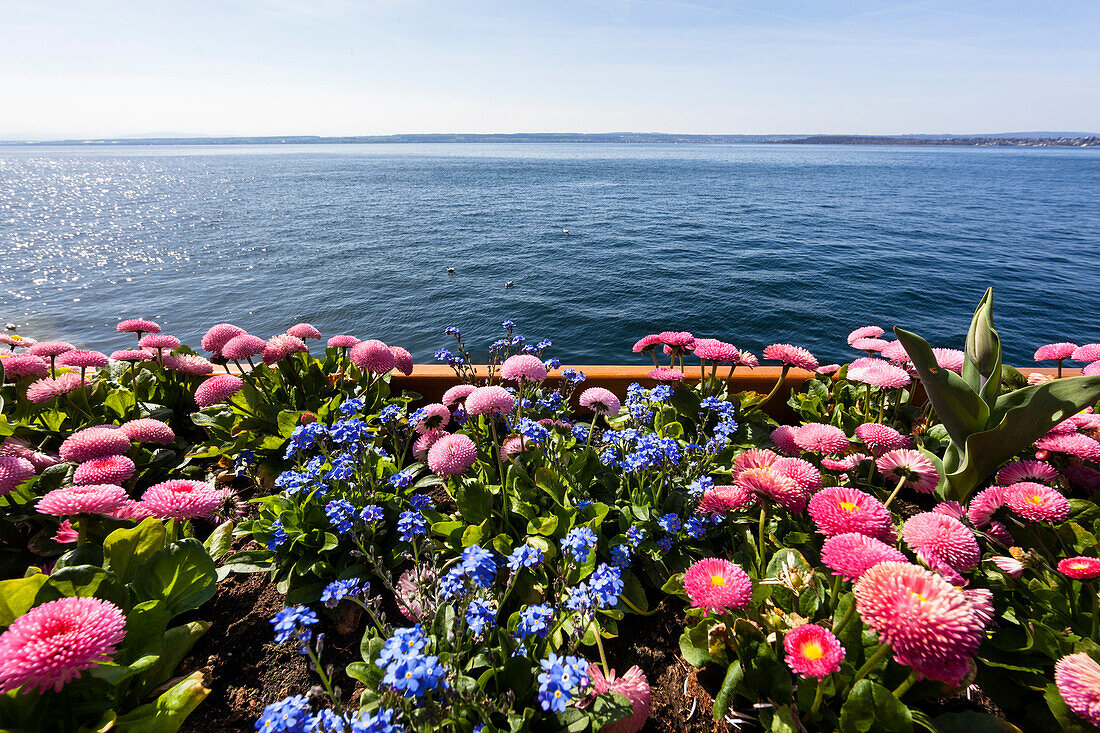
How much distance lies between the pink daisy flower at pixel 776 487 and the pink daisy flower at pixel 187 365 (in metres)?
3.29

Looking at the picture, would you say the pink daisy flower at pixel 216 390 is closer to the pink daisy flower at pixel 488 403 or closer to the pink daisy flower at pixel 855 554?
the pink daisy flower at pixel 488 403

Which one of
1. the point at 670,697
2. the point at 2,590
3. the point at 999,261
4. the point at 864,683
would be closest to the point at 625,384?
the point at 670,697

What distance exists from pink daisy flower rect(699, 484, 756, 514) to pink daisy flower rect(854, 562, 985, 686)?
74 centimetres

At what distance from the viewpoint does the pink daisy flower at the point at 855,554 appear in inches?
56.0

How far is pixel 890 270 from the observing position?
1997cm

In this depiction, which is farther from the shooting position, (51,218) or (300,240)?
(51,218)

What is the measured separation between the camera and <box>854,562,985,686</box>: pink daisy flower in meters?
1.13

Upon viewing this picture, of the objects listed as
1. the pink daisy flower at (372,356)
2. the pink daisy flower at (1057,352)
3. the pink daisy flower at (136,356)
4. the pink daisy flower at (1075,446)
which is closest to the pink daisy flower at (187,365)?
the pink daisy flower at (136,356)

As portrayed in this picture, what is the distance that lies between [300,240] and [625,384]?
Answer: 2648cm

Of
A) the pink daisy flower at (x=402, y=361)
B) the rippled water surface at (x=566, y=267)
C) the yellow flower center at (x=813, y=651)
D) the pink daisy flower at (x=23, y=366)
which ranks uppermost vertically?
the pink daisy flower at (x=23, y=366)

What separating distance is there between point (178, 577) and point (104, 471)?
63 cm

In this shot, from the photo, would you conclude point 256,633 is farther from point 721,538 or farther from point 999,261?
point 999,261

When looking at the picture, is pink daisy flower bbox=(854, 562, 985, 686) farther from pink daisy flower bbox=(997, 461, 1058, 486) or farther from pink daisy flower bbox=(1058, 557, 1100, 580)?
pink daisy flower bbox=(997, 461, 1058, 486)

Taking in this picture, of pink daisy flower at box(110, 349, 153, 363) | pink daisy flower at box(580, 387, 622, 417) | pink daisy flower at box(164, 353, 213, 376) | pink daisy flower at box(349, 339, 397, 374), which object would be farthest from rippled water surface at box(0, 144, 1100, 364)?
pink daisy flower at box(580, 387, 622, 417)
